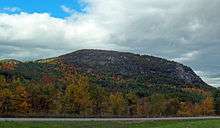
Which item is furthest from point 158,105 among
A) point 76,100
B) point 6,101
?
point 6,101

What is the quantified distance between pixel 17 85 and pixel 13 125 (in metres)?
61.4

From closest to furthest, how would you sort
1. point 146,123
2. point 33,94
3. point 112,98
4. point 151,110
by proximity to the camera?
point 146,123 → point 33,94 → point 112,98 → point 151,110

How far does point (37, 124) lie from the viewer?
43.7m

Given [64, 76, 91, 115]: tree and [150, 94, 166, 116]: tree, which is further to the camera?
[150, 94, 166, 116]: tree

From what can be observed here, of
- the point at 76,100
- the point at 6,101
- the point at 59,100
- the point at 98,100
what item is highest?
the point at 98,100

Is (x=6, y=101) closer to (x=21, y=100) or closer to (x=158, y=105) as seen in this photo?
(x=21, y=100)

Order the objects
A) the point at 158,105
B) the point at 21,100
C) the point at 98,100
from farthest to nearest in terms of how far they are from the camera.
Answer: the point at 158,105
the point at 98,100
the point at 21,100

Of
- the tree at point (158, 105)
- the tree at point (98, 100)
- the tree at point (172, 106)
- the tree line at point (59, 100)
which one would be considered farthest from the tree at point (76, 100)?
the tree at point (172, 106)

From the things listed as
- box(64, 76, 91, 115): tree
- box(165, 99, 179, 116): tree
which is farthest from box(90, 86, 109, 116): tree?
box(165, 99, 179, 116): tree

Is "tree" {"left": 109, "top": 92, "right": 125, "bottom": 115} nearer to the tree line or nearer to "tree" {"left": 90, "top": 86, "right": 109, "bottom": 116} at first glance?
the tree line

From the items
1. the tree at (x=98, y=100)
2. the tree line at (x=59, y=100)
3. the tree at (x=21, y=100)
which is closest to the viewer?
the tree line at (x=59, y=100)

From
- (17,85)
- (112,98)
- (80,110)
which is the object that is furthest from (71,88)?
(112,98)

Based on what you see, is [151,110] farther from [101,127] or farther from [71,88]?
[101,127]

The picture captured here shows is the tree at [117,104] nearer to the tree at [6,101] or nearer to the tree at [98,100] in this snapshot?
the tree at [98,100]
